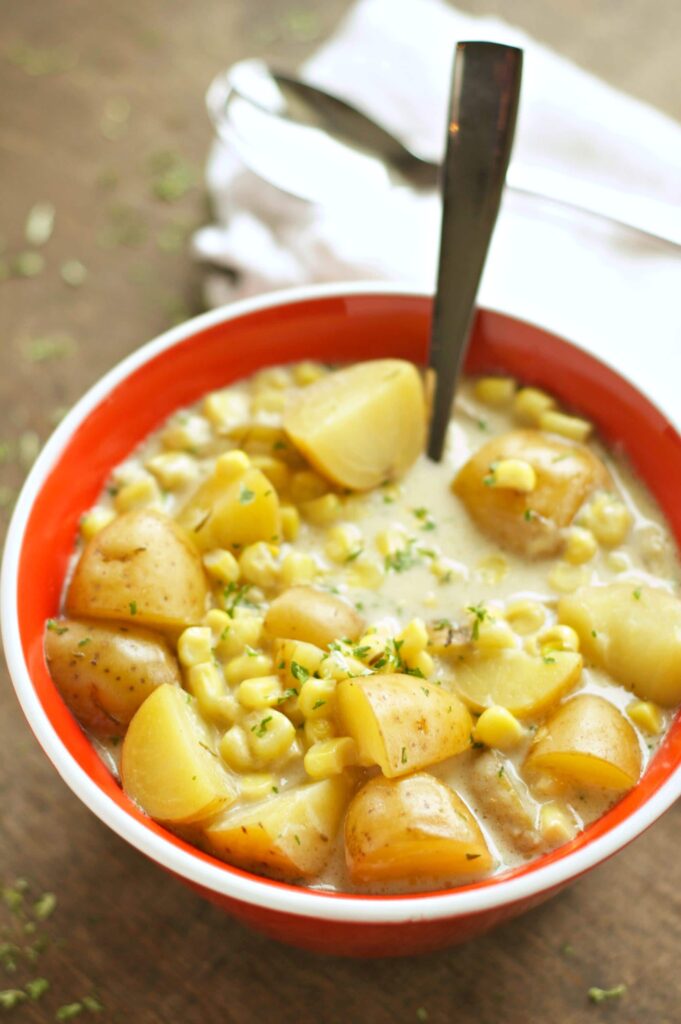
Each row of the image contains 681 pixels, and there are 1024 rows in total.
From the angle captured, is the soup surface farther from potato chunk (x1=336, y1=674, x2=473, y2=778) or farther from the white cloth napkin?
the white cloth napkin

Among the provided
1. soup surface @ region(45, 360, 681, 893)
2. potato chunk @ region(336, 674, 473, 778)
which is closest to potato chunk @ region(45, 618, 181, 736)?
soup surface @ region(45, 360, 681, 893)

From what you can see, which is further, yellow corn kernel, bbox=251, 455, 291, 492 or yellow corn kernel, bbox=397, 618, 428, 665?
yellow corn kernel, bbox=251, 455, 291, 492

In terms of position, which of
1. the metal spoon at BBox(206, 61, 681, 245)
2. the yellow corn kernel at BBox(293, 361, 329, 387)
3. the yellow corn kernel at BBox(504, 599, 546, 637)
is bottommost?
the yellow corn kernel at BBox(293, 361, 329, 387)

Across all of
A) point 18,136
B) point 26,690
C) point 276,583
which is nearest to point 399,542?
point 276,583

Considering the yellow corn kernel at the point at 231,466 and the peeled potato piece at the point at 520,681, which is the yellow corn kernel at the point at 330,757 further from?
the yellow corn kernel at the point at 231,466

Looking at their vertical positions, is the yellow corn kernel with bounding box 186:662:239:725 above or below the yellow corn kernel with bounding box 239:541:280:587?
below

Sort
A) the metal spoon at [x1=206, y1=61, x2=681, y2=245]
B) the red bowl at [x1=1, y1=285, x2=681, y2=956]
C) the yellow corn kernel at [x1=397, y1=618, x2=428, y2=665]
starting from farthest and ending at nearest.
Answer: the metal spoon at [x1=206, y1=61, x2=681, y2=245], the yellow corn kernel at [x1=397, y1=618, x2=428, y2=665], the red bowl at [x1=1, y1=285, x2=681, y2=956]

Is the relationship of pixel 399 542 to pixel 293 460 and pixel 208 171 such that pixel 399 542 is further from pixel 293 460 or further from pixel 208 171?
pixel 208 171
